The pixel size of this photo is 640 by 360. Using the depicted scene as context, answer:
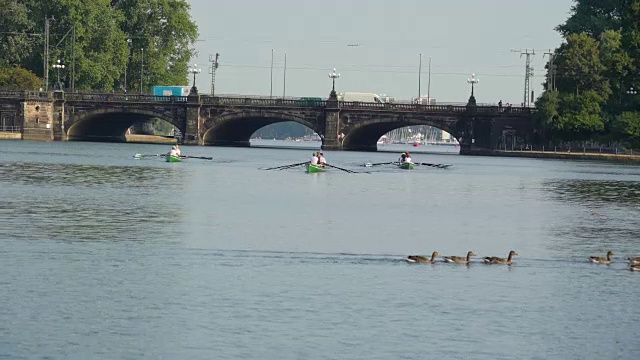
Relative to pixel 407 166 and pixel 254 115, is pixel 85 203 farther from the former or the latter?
pixel 254 115

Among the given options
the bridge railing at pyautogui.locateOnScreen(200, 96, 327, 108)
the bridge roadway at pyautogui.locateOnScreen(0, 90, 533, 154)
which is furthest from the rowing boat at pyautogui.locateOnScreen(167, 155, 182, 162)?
the bridge railing at pyautogui.locateOnScreen(200, 96, 327, 108)

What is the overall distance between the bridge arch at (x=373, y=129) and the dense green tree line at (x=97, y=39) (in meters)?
27.9

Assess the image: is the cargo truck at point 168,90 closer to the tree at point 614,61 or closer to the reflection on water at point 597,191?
the tree at point 614,61

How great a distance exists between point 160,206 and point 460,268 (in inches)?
892

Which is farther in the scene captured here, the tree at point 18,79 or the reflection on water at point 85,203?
the tree at point 18,79

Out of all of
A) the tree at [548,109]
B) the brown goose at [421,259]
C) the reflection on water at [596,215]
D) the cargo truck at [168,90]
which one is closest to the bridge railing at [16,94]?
the cargo truck at [168,90]

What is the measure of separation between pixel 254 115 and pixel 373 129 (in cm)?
2035

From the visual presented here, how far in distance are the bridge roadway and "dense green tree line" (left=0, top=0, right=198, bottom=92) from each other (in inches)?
184

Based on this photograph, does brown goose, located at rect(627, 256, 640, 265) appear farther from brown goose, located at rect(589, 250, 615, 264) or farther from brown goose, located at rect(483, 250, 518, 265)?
brown goose, located at rect(483, 250, 518, 265)

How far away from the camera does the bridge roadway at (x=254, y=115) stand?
15325 cm

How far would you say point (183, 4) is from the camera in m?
175

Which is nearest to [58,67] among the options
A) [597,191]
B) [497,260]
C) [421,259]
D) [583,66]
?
[583,66]

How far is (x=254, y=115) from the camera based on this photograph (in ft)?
514

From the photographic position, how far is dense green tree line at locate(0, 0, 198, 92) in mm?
158000
